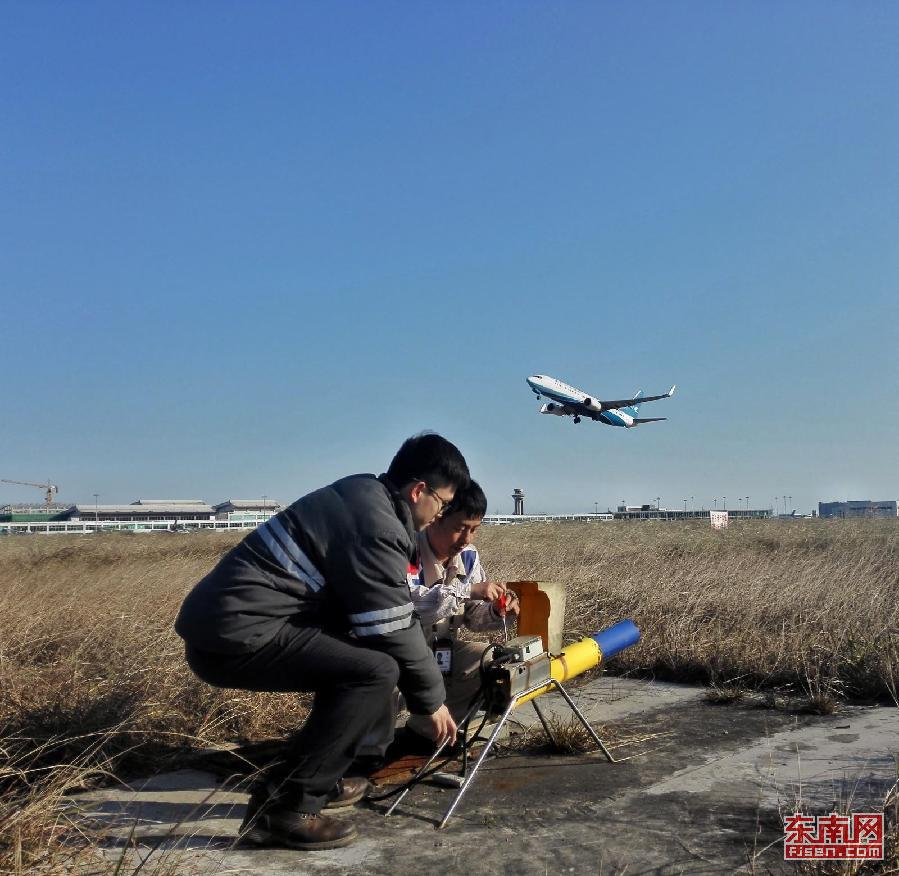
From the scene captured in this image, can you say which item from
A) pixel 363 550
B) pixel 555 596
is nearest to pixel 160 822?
pixel 363 550

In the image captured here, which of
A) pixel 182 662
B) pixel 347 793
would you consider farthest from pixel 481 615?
pixel 182 662

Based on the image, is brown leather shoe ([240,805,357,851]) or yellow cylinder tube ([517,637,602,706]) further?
yellow cylinder tube ([517,637,602,706])

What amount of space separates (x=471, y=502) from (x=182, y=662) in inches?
92.5

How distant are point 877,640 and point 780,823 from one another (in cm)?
331

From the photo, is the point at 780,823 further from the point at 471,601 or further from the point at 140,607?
the point at 140,607

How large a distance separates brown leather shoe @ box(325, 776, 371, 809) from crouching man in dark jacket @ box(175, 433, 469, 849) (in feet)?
1.04

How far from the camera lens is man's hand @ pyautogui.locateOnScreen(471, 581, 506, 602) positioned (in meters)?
4.04

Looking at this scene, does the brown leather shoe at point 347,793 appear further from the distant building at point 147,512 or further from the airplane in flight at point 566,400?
the distant building at point 147,512

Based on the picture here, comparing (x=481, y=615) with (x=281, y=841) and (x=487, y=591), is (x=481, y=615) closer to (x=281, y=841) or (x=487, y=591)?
(x=487, y=591)

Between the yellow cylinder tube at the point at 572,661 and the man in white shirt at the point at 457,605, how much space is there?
0.31 meters

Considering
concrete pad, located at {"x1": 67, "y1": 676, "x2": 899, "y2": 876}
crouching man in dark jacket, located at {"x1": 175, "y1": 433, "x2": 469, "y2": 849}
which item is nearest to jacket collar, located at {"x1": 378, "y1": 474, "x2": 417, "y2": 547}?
crouching man in dark jacket, located at {"x1": 175, "y1": 433, "x2": 469, "y2": 849}

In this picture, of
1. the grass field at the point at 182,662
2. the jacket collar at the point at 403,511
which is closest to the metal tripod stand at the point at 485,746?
the jacket collar at the point at 403,511

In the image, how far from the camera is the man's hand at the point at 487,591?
4035 mm

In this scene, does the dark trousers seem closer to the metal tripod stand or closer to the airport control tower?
the metal tripod stand
